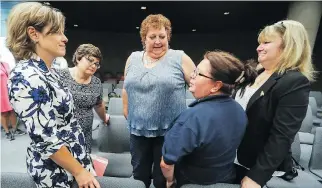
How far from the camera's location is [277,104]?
100cm

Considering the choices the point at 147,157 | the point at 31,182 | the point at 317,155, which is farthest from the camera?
the point at 317,155

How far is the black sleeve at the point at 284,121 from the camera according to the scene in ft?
3.18

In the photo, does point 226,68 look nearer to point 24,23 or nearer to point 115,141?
point 24,23

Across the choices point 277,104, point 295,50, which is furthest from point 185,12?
point 277,104

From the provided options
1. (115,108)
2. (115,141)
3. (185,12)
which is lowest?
(115,141)

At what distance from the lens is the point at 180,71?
1388mm

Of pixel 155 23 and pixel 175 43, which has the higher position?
pixel 175 43

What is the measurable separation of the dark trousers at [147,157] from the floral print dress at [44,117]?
544 mm

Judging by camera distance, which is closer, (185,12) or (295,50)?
(295,50)

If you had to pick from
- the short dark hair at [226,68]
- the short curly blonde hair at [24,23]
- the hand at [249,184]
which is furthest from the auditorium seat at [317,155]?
the short curly blonde hair at [24,23]

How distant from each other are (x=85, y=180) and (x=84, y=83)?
984 mm

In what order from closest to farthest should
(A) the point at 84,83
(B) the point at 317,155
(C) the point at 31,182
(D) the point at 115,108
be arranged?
(C) the point at 31,182
(A) the point at 84,83
(B) the point at 317,155
(D) the point at 115,108

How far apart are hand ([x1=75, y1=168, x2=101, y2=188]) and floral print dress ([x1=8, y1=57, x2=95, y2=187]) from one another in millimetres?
57

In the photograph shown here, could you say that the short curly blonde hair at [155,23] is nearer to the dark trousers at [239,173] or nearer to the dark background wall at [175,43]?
the dark trousers at [239,173]
